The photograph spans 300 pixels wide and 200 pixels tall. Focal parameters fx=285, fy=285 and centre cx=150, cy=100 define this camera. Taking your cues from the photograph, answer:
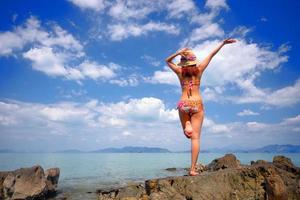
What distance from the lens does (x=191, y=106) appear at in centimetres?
789

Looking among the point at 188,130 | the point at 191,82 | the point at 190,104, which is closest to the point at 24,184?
the point at 188,130

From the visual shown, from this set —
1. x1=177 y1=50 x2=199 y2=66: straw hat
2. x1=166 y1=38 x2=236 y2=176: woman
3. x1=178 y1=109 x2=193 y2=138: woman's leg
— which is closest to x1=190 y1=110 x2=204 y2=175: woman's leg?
x1=166 y1=38 x2=236 y2=176: woman

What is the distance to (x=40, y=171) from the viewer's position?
21.6 meters

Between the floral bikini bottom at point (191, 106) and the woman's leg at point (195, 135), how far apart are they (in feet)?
0.40

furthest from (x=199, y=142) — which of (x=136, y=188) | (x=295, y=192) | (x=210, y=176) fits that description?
(x=136, y=188)

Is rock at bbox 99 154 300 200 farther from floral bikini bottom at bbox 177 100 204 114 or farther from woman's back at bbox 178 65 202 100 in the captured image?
woman's back at bbox 178 65 202 100

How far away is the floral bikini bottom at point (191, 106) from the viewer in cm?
789

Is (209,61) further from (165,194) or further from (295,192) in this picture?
(295,192)

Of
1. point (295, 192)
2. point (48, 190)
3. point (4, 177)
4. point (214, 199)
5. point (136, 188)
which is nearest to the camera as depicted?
point (214, 199)

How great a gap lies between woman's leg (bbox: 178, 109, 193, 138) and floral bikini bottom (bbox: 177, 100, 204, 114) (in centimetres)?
13

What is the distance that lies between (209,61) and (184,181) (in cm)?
336

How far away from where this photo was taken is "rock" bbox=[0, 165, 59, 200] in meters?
19.8

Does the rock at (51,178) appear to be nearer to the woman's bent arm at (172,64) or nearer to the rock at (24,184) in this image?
the rock at (24,184)

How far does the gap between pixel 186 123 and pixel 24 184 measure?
16.7m
